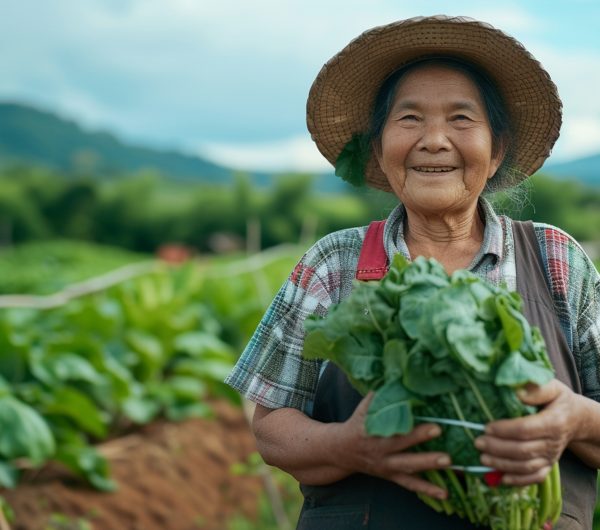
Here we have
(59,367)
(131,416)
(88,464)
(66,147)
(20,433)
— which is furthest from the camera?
(66,147)

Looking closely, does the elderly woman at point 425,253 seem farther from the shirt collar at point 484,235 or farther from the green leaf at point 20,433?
the green leaf at point 20,433

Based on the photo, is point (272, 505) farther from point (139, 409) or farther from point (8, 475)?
point (8, 475)

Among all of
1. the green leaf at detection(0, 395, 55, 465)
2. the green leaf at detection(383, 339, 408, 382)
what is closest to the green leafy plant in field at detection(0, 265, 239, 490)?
the green leaf at detection(0, 395, 55, 465)

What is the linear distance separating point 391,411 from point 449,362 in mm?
139

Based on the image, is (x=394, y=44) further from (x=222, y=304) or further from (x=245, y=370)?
(x=222, y=304)

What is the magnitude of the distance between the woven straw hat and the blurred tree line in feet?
54.5

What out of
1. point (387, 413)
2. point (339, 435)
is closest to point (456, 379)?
point (387, 413)

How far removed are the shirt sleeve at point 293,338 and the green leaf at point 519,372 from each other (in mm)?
591

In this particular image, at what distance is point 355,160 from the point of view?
262 cm

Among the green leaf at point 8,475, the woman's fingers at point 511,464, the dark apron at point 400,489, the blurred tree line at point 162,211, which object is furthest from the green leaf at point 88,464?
the blurred tree line at point 162,211

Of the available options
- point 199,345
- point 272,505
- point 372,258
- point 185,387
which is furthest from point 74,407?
point 372,258

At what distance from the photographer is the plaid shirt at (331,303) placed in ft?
7.38

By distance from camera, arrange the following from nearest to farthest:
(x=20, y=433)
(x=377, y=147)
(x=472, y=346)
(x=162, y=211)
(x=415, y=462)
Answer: (x=472, y=346) < (x=415, y=462) < (x=377, y=147) < (x=20, y=433) < (x=162, y=211)

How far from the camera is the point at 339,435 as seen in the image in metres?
2.01
